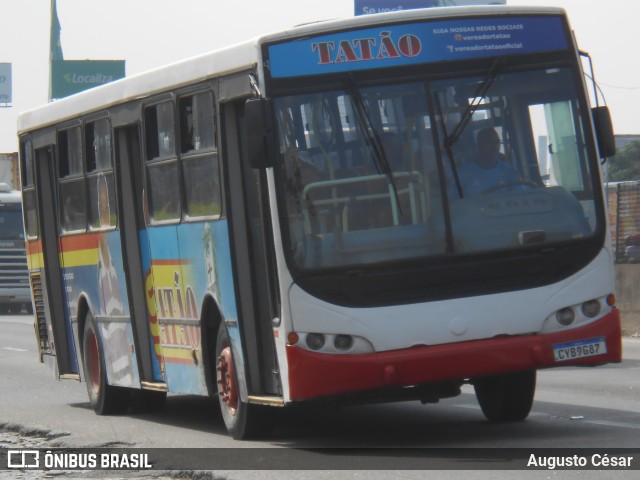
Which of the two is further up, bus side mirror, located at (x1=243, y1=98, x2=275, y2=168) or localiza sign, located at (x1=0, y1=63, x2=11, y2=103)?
localiza sign, located at (x1=0, y1=63, x2=11, y2=103)

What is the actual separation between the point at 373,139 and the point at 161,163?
278 cm

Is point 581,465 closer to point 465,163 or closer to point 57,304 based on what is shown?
point 465,163

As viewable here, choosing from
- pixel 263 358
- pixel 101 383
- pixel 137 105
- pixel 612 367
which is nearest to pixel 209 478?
pixel 263 358

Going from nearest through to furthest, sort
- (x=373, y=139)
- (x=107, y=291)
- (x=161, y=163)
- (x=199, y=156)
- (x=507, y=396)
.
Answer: (x=373, y=139) → (x=199, y=156) → (x=507, y=396) → (x=161, y=163) → (x=107, y=291)

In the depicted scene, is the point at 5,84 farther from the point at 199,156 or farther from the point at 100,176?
the point at 199,156

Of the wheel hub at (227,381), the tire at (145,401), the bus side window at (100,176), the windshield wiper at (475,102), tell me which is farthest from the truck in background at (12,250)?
the windshield wiper at (475,102)

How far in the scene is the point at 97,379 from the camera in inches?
591

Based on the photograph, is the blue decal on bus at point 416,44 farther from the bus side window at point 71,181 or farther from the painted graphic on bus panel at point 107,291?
the bus side window at point 71,181

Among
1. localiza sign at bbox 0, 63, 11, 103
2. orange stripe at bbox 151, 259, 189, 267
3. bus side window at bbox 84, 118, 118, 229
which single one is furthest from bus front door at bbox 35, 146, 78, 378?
localiza sign at bbox 0, 63, 11, 103

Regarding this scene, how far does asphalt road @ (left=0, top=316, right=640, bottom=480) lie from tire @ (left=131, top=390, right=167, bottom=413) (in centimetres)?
24

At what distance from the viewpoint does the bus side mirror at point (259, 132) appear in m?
9.89

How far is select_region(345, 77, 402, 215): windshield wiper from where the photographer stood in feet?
33.1

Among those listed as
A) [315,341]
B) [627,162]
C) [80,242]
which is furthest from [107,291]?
[627,162]

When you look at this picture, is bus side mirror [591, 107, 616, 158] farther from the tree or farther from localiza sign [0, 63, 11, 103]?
localiza sign [0, 63, 11, 103]
